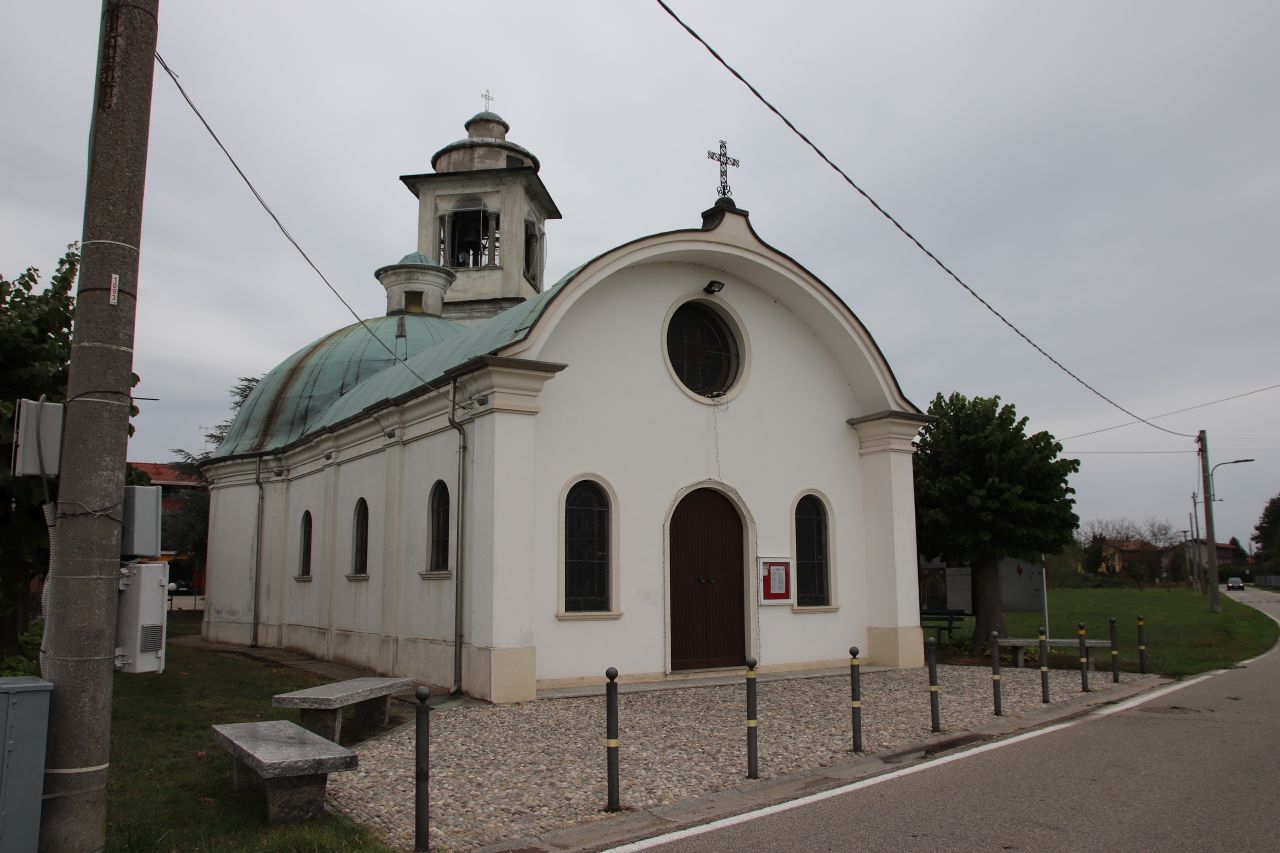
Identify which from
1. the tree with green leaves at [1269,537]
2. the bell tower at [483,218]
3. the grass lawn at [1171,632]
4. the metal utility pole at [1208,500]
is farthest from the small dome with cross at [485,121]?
the tree with green leaves at [1269,537]

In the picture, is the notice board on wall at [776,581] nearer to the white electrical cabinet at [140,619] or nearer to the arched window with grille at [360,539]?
the arched window with grille at [360,539]

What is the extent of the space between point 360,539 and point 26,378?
9051mm

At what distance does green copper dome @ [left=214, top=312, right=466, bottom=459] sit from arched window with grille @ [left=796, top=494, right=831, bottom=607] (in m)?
10.6

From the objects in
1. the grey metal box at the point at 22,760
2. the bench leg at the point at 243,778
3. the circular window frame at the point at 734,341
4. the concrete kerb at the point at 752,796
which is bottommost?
the concrete kerb at the point at 752,796

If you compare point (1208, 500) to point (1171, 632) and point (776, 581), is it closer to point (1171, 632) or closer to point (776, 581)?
point (1171, 632)

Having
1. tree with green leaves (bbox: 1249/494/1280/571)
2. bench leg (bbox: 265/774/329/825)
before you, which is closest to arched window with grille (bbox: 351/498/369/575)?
bench leg (bbox: 265/774/329/825)

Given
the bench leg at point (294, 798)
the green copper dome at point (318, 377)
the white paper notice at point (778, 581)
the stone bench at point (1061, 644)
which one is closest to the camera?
the bench leg at point (294, 798)

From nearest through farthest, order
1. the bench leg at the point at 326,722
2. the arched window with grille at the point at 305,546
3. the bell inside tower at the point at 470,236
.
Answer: the bench leg at the point at 326,722
the arched window with grille at the point at 305,546
the bell inside tower at the point at 470,236

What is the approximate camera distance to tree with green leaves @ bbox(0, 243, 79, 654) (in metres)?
9.18

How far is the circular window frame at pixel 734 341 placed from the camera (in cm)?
1531

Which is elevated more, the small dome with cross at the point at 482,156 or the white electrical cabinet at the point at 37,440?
the small dome with cross at the point at 482,156

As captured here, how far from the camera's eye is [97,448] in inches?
210

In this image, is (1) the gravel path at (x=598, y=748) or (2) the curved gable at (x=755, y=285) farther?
(2) the curved gable at (x=755, y=285)

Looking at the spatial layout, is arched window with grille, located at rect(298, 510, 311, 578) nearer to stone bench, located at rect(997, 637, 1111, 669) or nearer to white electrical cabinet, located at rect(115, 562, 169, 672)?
stone bench, located at rect(997, 637, 1111, 669)
